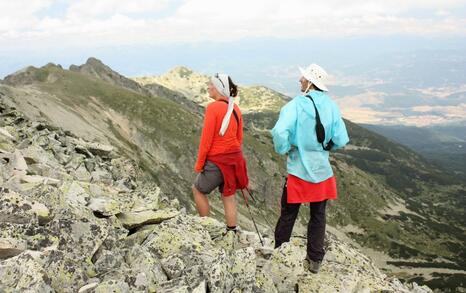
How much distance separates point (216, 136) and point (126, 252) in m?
4.35

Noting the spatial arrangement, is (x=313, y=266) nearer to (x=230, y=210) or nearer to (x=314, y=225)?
(x=314, y=225)

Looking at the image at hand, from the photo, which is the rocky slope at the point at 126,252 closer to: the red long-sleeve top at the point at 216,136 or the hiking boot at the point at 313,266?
the hiking boot at the point at 313,266

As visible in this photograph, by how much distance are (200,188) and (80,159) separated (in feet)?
37.9

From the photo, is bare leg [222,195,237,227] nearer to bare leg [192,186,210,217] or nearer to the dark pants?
bare leg [192,186,210,217]

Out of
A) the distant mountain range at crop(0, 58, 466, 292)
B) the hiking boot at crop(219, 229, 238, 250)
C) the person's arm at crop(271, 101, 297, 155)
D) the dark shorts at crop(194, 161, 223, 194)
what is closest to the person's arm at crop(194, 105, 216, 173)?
the dark shorts at crop(194, 161, 223, 194)

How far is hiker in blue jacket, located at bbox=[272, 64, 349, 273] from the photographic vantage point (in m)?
10.9

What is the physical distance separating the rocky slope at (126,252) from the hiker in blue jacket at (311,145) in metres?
0.88

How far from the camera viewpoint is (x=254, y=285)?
959cm

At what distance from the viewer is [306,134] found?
433 inches

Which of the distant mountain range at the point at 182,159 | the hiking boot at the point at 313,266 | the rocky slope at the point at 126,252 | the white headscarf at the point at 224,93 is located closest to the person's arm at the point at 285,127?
the white headscarf at the point at 224,93

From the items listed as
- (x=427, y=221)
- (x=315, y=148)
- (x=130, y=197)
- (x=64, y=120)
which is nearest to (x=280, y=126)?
(x=315, y=148)

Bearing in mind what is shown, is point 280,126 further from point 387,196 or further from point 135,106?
point 387,196

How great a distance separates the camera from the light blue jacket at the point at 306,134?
1079 cm

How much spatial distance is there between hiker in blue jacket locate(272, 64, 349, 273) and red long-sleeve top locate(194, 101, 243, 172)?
2177 millimetres
